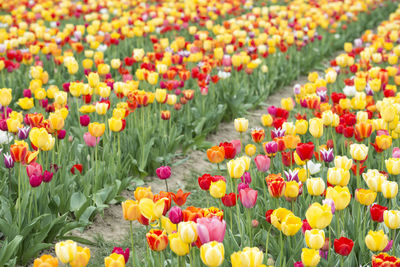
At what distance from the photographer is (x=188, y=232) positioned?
6.20ft

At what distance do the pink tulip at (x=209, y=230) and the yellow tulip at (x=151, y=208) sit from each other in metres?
0.27

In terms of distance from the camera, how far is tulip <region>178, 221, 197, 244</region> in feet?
6.19

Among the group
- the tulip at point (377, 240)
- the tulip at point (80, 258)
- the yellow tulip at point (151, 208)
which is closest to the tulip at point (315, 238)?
the tulip at point (377, 240)

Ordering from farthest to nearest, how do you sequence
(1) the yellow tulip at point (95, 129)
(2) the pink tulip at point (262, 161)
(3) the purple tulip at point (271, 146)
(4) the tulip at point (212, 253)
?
1. (1) the yellow tulip at point (95, 129)
2. (3) the purple tulip at point (271, 146)
3. (2) the pink tulip at point (262, 161)
4. (4) the tulip at point (212, 253)

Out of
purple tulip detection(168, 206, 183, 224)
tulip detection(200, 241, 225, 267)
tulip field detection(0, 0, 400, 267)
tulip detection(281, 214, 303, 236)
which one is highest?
tulip detection(200, 241, 225, 267)

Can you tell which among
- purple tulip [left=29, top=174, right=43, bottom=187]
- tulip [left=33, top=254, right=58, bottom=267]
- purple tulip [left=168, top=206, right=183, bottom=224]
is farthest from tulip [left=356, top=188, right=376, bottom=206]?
purple tulip [left=29, top=174, right=43, bottom=187]

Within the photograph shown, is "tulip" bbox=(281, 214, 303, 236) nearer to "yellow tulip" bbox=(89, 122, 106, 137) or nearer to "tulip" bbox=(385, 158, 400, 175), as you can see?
"tulip" bbox=(385, 158, 400, 175)

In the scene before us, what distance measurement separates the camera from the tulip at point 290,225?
2093 millimetres

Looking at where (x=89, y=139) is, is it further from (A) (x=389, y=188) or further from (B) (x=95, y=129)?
(A) (x=389, y=188)

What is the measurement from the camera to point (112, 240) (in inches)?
137

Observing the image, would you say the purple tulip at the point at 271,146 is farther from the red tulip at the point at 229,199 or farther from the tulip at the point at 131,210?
the tulip at the point at 131,210

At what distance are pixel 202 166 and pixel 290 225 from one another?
2.80 meters

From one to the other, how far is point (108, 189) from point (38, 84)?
152cm

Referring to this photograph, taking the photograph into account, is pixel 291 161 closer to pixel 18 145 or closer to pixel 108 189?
pixel 108 189
